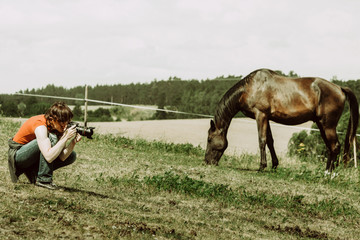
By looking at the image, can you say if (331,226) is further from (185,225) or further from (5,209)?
(5,209)

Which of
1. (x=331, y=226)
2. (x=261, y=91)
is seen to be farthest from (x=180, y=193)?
(x=261, y=91)

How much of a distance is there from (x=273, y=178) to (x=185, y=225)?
3.85m

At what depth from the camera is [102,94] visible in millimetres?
128625

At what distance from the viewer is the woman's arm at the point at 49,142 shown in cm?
461

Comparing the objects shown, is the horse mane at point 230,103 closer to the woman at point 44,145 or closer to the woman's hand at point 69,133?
the woman at point 44,145

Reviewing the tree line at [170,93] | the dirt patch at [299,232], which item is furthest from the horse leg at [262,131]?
the tree line at [170,93]

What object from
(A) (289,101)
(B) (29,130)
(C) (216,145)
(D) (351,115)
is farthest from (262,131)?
(B) (29,130)

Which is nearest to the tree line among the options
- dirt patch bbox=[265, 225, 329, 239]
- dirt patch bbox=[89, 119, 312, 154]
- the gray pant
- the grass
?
dirt patch bbox=[89, 119, 312, 154]

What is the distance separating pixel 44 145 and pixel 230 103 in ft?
18.1

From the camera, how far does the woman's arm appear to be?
4605 mm

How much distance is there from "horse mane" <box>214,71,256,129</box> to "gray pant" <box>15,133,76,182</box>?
16.3ft

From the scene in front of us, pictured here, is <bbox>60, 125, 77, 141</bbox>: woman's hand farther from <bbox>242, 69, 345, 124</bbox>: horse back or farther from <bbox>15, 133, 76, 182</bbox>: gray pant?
<bbox>242, 69, 345, 124</bbox>: horse back

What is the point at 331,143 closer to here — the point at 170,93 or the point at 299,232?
the point at 299,232

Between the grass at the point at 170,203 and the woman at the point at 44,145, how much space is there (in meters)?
0.19
